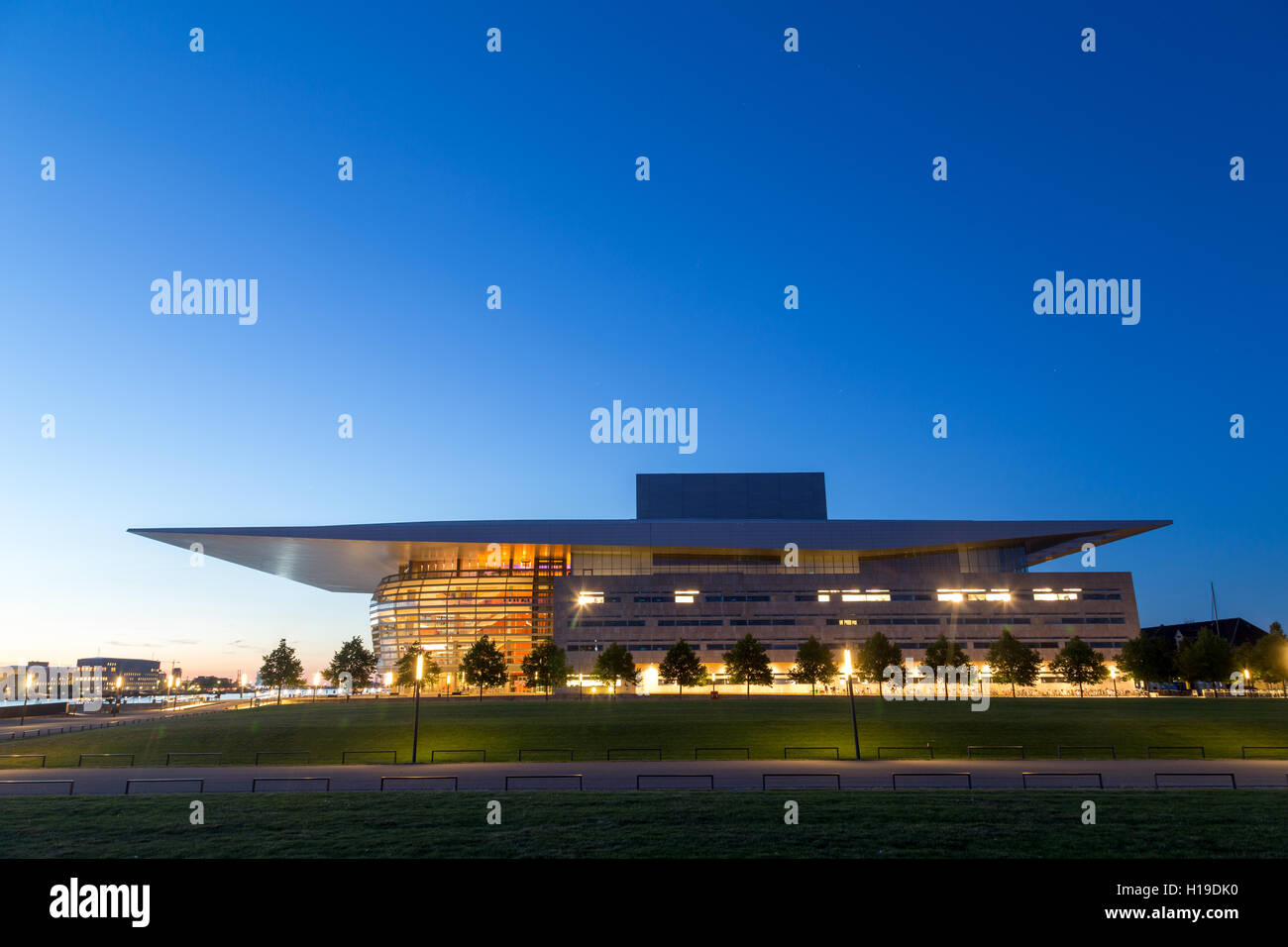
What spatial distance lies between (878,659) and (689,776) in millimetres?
55331

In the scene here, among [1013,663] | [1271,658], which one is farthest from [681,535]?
[1271,658]

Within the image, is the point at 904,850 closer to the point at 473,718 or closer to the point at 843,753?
the point at 843,753

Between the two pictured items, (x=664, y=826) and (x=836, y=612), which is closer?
(x=664, y=826)

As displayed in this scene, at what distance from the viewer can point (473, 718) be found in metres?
46.2

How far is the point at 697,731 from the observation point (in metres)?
39.2

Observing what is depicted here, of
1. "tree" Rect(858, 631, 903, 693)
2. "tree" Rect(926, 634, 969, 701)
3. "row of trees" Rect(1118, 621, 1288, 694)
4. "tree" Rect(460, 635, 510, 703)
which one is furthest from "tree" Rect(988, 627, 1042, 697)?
"tree" Rect(460, 635, 510, 703)

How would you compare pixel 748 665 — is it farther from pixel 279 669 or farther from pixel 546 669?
pixel 279 669

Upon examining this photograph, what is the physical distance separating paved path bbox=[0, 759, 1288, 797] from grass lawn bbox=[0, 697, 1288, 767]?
12.5ft

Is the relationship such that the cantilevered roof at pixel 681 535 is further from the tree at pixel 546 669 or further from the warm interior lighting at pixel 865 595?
the tree at pixel 546 669

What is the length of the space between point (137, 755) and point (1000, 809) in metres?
34.4

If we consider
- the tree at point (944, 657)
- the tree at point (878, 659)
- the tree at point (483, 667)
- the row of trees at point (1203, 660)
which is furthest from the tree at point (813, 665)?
the tree at point (483, 667)

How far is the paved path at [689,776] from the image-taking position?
74.0 feet
